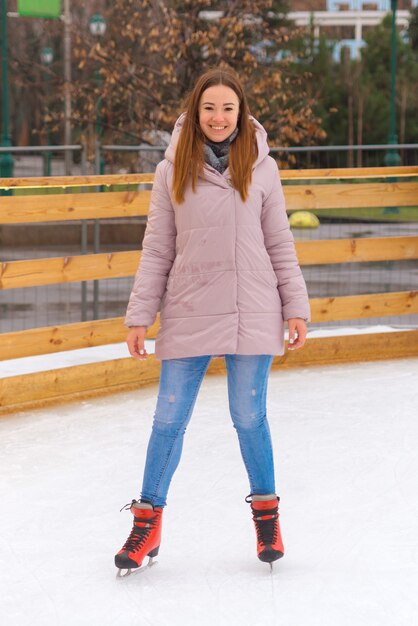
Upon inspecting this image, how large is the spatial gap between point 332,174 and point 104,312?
9.03 feet

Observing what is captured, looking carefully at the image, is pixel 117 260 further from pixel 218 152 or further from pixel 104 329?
pixel 218 152

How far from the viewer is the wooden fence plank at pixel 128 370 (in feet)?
20.3

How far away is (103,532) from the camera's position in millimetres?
4188

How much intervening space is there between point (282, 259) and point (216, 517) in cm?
111

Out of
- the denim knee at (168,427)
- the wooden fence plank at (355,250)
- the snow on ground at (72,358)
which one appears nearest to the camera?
the denim knee at (168,427)

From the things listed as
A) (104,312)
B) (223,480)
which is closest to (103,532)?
(223,480)

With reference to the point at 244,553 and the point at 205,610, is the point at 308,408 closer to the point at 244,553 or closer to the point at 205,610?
the point at 244,553

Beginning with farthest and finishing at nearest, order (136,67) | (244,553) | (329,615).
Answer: (136,67), (244,553), (329,615)

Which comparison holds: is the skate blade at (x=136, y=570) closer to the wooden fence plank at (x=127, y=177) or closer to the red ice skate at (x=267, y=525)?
the red ice skate at (x=267, y=525)

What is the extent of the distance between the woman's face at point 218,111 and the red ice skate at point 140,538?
1132 millimetres

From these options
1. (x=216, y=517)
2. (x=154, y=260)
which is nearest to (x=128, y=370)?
(x=216, y=517)


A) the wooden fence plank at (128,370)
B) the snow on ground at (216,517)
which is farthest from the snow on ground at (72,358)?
the snow on ground at (216,517)

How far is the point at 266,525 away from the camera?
3.79m

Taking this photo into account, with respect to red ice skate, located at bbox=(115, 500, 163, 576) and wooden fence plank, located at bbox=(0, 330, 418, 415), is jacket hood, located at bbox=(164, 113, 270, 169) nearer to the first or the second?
red ice skate, located at bbox=(115, 500, 163, 576)
